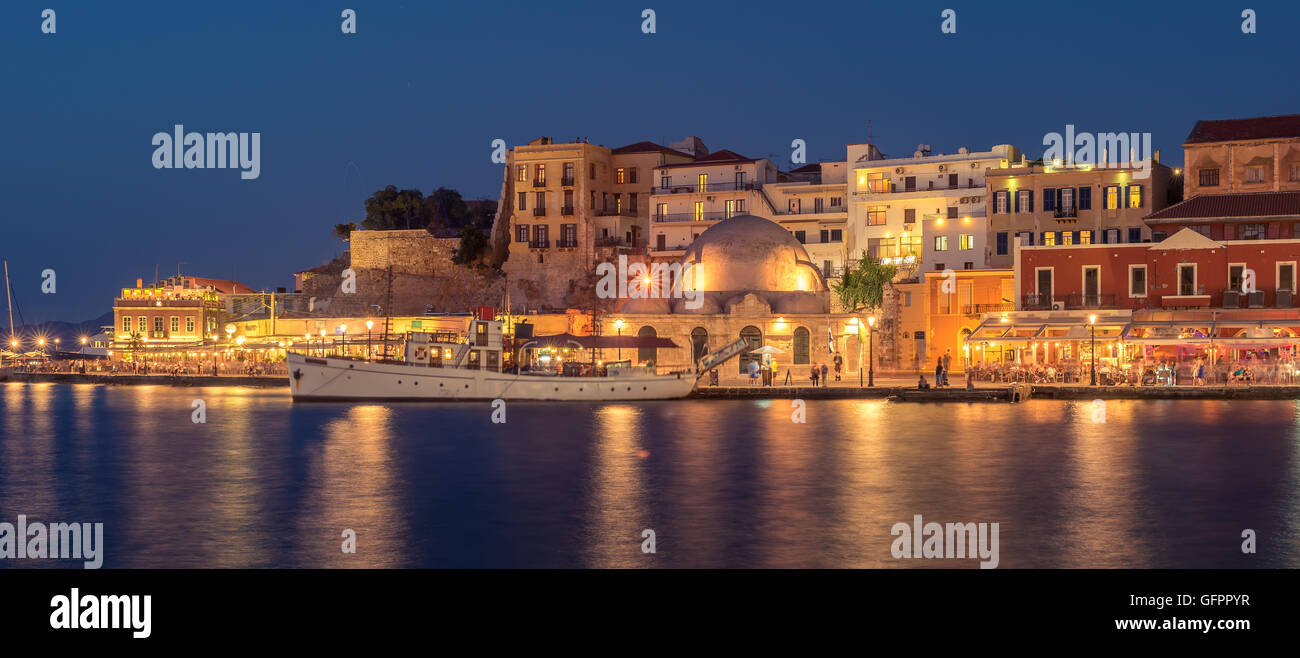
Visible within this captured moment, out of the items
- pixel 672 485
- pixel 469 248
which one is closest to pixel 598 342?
pixel 469 248

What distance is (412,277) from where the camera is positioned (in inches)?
3482

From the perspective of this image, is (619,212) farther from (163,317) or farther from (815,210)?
(163,317)

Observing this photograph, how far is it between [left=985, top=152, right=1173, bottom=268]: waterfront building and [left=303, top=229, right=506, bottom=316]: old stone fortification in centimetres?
3499

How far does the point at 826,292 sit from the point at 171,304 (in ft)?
140

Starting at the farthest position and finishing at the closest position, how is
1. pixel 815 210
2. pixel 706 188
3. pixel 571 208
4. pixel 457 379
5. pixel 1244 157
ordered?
pixel 571 208 → pixel 706 188 → pixel 815 210 → pixel 1244 157 → pixel 457 379

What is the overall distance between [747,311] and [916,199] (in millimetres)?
12799

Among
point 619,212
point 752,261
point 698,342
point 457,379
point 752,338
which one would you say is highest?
point 619,212

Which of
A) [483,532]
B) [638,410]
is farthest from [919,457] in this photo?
[638,410]

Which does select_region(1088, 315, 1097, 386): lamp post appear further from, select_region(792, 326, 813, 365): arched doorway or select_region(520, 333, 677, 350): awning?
→ select_region(520, 333, 677, 350): awning

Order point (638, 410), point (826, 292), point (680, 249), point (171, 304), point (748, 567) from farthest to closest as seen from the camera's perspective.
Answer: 1. point (171, 304)
2. point (680, 249)
3. point (826, 292)
4. point (638, 410)
5. point (748, 567)

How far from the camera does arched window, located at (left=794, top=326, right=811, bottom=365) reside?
6594cm

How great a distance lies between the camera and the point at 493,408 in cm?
5306

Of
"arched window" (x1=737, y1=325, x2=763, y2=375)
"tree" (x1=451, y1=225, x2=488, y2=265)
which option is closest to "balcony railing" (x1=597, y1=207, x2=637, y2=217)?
"tree" (x1=451, y1=225, x2=488, y2=265)

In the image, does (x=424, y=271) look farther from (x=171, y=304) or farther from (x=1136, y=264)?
(x=1136, y=264)
